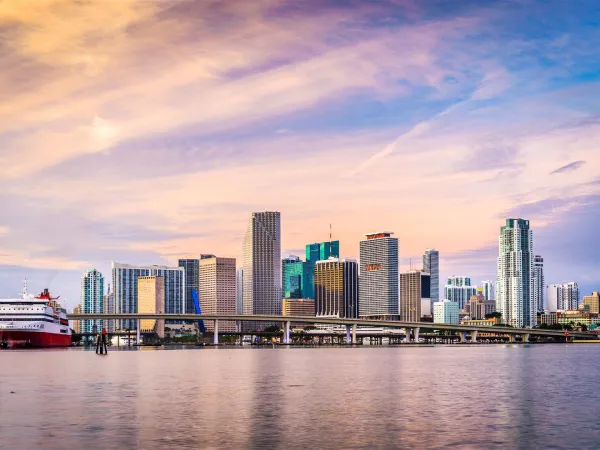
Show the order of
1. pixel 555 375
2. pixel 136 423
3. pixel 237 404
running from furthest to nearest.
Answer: pixel 555 375 → pixel 237 404 → pixel 136 423

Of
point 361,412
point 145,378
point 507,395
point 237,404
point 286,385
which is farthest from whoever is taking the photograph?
point 145,378

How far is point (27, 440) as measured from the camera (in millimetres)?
44000

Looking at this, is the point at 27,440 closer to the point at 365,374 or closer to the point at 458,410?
the point at 458,410

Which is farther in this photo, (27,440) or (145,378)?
(145,378)

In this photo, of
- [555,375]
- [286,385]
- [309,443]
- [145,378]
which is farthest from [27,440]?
[555,375]

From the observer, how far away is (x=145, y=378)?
95000 mm

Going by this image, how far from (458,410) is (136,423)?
2254 centimetres

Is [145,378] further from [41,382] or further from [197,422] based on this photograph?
[197,422]

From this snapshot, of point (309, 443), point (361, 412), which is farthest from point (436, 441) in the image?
point (361, 412)

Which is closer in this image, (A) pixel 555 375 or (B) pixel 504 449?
(B) pixel 504 449

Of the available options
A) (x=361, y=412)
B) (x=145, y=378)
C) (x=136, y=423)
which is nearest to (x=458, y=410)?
(x=361, y=412)

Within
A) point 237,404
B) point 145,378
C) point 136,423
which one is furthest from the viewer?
point 145,378

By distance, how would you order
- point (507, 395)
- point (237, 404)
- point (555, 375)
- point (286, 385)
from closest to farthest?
point (237, 404), point (507, 395), point (286, 385), point (555, 375)

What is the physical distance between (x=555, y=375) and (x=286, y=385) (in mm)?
38766
